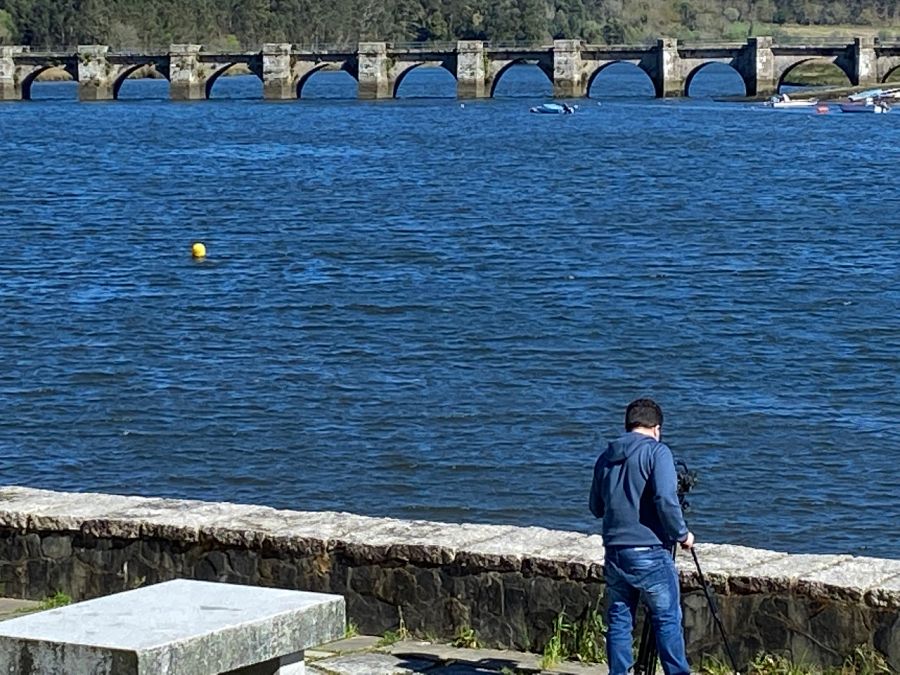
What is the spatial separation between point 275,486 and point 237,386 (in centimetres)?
611

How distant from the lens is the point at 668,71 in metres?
136

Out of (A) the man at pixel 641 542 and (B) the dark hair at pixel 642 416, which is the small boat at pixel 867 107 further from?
(A) the man at pixel 641 542

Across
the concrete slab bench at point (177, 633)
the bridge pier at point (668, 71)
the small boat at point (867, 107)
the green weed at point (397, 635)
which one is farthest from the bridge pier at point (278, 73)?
the concrete slab bench at point (177, 633)

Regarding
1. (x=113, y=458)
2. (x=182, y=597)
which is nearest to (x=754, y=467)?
(x=113, y=458)

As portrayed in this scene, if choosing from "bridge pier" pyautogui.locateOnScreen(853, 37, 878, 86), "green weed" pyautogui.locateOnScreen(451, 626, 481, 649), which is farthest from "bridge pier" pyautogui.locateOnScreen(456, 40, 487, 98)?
"green weed" pyautogui.locateOnScreen(451, 626, 481, 649)

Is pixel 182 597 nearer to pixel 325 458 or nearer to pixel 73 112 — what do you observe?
pixel 325 458

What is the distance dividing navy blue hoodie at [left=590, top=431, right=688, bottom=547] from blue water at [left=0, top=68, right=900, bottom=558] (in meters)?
11.2

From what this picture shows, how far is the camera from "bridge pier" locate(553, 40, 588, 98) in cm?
13625

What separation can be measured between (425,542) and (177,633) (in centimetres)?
380

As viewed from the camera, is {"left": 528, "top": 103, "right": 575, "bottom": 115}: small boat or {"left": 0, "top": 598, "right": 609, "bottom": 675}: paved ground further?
{"left": 528, "top": 103, "right": 575, "bottom": 115}: small boat

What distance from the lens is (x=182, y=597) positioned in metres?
7.50

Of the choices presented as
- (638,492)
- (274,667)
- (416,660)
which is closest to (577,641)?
(416,660)

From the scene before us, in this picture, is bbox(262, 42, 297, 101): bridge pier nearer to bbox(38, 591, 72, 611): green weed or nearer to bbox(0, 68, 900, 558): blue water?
bbox(0, 68, 900, 558): blue water

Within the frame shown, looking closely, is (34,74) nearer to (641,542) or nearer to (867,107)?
(867,107)
